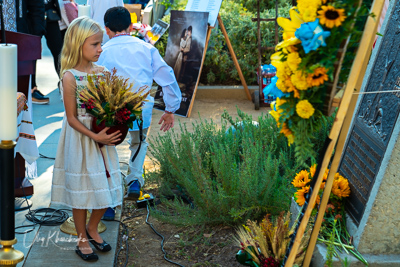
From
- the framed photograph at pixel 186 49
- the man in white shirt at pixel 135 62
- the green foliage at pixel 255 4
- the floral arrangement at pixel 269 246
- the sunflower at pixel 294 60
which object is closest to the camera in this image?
the sunflower at pixel 294 60

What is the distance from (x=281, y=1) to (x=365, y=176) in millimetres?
8091

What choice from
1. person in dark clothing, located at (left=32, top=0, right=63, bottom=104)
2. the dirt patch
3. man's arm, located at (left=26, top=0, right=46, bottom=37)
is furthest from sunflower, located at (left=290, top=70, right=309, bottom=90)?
person in dark clothing, located at (left=32, top=0, right=63, bottom=104)

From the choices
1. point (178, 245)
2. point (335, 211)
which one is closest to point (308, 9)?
point (335, 211)

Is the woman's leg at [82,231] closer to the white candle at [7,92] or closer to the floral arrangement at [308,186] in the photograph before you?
the floral arrangement at [308,186]

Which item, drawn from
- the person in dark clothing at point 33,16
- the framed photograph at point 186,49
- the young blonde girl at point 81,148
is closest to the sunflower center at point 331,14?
the young blonde girl at point 81,148

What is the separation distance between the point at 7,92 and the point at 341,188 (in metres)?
2.17

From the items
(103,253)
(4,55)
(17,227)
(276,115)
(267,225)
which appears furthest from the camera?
(17,227)

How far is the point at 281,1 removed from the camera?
10.6 metres

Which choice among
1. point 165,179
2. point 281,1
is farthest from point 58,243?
point 281,1

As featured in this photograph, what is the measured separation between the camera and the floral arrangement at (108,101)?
3.11 metres

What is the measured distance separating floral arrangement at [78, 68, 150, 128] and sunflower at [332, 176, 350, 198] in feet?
4.37

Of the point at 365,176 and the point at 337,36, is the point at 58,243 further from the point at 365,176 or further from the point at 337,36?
the point at 337,36

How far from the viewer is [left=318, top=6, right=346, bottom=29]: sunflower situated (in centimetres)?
198

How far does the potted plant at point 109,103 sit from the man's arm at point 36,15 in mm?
3948
